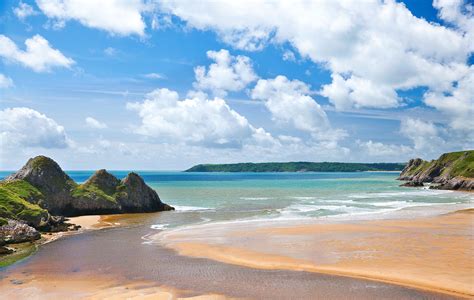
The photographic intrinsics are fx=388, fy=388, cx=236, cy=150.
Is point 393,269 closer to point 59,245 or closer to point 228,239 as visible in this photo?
point 228,239

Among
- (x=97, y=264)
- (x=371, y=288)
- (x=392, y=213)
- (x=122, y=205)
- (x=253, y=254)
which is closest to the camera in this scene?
(x=371, y=288)

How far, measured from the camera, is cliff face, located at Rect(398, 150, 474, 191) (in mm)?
96375

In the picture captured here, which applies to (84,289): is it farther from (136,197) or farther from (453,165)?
(453,165)

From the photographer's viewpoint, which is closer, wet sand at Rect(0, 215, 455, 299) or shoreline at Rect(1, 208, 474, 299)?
wet sand at Rect(0, 215, 455, 299)

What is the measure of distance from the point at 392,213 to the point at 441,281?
28971 mm

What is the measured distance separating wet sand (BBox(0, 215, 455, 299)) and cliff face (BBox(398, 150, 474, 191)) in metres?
86.9

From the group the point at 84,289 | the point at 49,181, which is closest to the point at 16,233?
the point at 84,289

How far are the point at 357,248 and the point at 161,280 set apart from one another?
1308 centimetres

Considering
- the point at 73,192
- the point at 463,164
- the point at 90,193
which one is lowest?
the point at 90,193

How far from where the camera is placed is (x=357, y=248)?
82.8 feet

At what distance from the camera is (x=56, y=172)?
152ft

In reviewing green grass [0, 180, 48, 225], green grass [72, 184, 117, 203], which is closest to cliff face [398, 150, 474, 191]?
green grass [72, 184, 117, 203]

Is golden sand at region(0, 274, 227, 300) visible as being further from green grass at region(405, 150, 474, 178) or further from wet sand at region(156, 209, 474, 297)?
green grass at region(405, 150, 474, 178)

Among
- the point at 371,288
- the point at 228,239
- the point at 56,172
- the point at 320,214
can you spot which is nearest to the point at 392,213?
the point at 320,214
